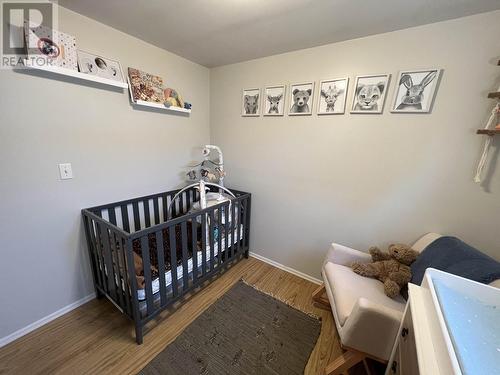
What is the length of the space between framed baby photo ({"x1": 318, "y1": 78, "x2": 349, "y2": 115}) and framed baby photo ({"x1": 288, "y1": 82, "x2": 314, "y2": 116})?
0.09 metres

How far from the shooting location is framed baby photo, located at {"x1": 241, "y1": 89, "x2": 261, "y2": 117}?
2098mm

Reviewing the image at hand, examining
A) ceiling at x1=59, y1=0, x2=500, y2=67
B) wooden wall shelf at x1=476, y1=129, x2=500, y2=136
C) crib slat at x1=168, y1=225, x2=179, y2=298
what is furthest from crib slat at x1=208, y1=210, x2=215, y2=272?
wooden wall shelf at x1=476, y1=129, x2=500, y2=136

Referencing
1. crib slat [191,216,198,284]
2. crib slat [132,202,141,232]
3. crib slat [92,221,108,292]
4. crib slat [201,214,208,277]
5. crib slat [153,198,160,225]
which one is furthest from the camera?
crib slat [153,198,160,225]

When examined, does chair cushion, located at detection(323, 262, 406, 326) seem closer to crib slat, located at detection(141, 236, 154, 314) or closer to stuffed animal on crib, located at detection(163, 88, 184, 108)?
crib slat, located at detection(141, 236, 154, 314)

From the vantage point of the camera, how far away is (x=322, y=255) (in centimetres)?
199

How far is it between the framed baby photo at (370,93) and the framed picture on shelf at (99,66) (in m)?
1.90

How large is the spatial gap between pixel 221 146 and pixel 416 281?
2162mm

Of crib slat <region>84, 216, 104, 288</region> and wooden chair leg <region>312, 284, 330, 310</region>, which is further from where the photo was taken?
wooden chair leg <region>312, 284, 330, 310</region>

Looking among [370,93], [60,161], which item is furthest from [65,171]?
[370,93]

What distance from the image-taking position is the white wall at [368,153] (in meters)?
1.29

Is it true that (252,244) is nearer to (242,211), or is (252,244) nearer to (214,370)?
(242,211)

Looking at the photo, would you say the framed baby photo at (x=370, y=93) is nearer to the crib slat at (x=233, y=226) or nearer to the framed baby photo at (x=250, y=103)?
the framed baby photo at (x=250, y=103)

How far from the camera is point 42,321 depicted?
4.83 feet

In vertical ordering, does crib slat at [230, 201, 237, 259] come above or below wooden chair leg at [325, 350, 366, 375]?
above
